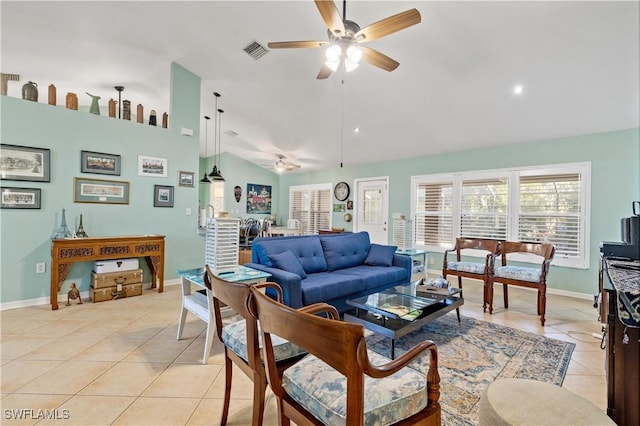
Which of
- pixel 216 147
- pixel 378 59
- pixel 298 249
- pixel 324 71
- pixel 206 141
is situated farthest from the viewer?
pixel 216 147

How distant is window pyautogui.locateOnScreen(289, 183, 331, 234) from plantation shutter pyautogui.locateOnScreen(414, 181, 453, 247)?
2.64 m

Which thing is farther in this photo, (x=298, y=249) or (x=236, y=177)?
(x=236, y=177)

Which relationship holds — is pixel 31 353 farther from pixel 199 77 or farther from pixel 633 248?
pixel 633 248

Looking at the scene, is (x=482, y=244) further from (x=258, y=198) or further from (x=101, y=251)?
(x=258, y=198)

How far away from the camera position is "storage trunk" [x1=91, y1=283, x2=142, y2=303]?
3.73m

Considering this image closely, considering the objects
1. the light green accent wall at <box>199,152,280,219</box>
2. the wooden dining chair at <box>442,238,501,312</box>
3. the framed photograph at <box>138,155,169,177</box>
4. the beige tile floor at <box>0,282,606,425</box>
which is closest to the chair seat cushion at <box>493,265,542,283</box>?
the wooden dining chair at <box>442,238,501,312</box>

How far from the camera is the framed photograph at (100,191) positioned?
153 inches

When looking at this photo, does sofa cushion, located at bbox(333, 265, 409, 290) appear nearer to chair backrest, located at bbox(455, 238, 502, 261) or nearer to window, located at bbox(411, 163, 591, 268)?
chair backrest, located at bbox(455, 238, 502, 261)

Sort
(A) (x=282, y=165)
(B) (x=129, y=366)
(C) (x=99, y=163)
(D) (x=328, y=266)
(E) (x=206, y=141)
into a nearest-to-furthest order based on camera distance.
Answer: (B) (x=129, y=366), (D) (x=328, y=266), (C) (x=99, y=163), (A) (x=282, y=165), (E) (x=206, y=141)

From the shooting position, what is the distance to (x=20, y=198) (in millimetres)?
3518

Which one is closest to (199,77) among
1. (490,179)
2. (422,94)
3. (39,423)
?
(422,94)

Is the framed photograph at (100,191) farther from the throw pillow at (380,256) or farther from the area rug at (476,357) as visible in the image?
the area rug at (476,357)

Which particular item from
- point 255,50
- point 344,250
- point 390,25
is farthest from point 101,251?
point 390,25

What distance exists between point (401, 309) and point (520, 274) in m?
2.04
